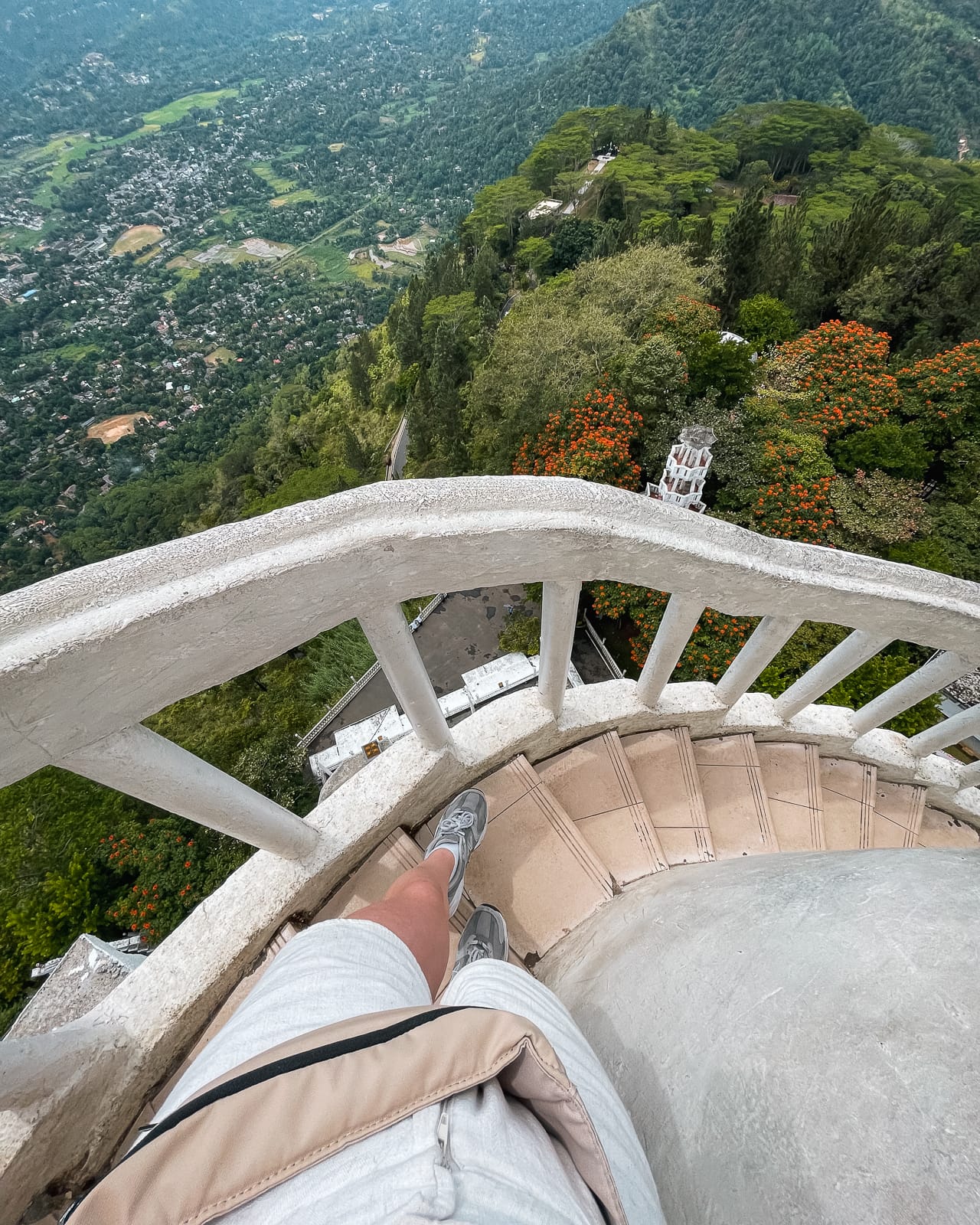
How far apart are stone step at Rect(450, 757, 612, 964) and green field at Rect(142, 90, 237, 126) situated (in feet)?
535

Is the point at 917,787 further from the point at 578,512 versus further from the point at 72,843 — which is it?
the point at 72,843

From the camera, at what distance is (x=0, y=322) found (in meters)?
65.1

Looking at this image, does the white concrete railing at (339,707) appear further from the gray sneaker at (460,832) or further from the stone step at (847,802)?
the gray sneaker at (460,832)

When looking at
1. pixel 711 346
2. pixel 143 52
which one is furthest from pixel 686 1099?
pixel 143 52

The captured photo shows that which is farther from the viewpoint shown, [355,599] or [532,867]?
[532,867]

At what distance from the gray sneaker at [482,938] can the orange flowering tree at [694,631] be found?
7.18 metres

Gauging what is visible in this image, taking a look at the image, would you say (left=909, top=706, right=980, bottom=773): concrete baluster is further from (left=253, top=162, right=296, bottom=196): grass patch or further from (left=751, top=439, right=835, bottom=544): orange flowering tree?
(left=253, top=162, right=296, bottom=196): grass patch

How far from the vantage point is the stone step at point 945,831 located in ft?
15.7

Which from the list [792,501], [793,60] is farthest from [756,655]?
[793,60]

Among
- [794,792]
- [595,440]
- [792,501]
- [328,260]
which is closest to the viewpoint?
[794,792]

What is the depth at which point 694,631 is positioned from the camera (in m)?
10.4

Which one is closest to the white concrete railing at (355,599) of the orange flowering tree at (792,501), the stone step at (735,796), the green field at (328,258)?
the stone step at (735,796)

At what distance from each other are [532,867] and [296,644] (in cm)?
230

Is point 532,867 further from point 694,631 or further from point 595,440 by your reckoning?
point 595,440
